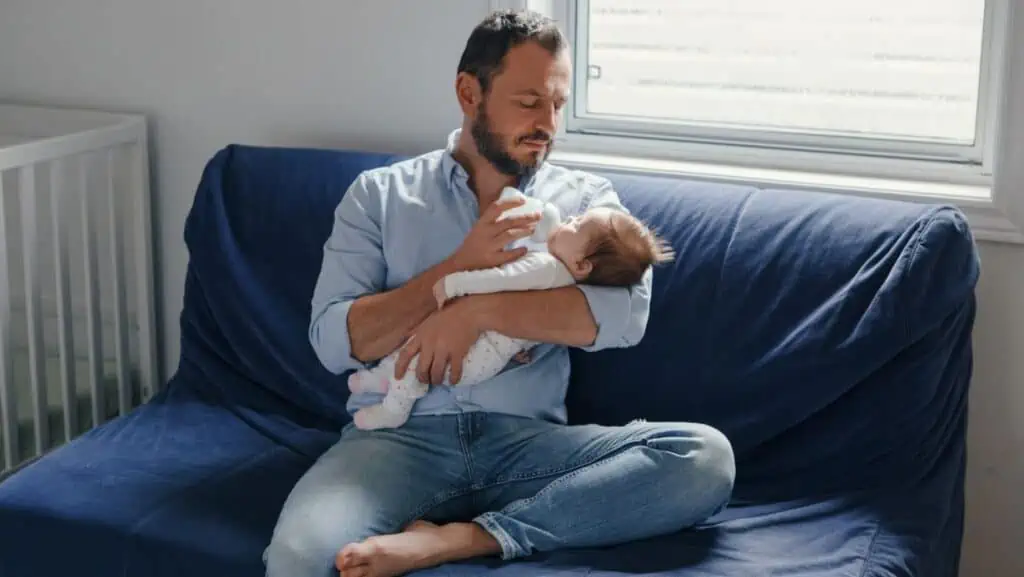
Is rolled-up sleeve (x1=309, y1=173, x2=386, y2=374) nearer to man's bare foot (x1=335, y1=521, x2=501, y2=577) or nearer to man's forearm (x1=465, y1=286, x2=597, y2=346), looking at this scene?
man's forearm (x1=465, y1=286, x2=597, y2=346)

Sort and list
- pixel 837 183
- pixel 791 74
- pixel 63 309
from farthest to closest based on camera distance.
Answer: pixel 63 309
pixel 791 74
pixel 837 183

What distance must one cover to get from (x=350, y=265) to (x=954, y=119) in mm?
1225

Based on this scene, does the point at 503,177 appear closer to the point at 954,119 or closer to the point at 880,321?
the point at 880,321

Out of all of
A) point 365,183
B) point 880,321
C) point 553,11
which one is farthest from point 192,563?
point 553,11

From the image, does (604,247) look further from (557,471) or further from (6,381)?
(6,381)

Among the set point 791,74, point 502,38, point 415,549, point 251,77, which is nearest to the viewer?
point 415,549

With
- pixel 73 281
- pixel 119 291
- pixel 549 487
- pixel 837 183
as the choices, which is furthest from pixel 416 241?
pixel 73 281

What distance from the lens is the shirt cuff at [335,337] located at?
2033 millimetres

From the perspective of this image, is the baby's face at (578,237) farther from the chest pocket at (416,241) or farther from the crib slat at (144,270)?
the crib slat at (144,270)

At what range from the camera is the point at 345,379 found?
240cm

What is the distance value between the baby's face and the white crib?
117 cm

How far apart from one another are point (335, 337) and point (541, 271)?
0.34m

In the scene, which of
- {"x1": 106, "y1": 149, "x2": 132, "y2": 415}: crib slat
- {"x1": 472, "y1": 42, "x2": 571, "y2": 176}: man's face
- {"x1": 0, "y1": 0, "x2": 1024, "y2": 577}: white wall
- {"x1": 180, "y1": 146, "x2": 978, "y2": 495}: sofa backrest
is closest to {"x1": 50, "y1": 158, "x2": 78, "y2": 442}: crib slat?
{"x1": 106, "y1": 149, "x2": 132, "y2": 415}: crib slat

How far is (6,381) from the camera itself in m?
2.63
